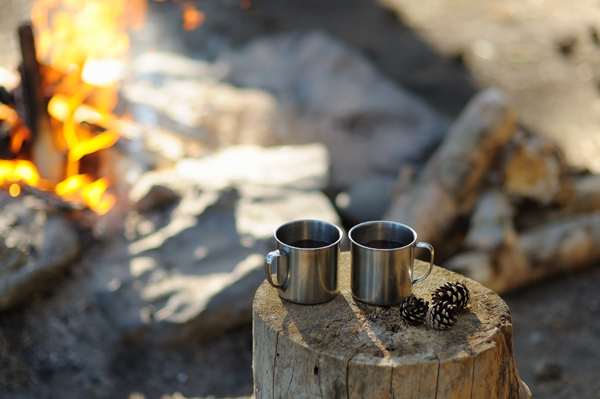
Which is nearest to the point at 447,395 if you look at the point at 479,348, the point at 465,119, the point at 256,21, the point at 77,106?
the point at 479,348

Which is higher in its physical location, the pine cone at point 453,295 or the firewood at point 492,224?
the pine cone at point 453,295

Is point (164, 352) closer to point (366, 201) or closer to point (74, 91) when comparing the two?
point (366, 201)

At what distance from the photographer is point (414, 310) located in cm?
166

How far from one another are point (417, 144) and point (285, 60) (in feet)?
6.12

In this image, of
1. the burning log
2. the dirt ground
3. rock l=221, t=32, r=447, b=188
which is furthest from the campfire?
rock l=221, t=32, r=447, b=188

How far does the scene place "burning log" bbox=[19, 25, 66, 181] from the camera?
3.89 metres

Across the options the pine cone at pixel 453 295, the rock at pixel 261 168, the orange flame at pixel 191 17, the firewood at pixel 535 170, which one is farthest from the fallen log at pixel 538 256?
the orange flame at pixel 191 17

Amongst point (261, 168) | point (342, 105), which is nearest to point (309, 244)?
point (261, 168)

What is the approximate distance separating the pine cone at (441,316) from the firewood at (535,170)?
7.90 feet

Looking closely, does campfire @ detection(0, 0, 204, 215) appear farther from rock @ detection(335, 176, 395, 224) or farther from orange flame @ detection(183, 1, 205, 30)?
orange flame @ detection(183, 1, 205, 30)

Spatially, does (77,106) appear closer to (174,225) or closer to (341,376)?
(174,225)

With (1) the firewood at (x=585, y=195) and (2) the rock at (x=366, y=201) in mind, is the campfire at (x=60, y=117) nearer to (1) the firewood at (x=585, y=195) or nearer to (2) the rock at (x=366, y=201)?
(2) the rock at (x=366, y=201)

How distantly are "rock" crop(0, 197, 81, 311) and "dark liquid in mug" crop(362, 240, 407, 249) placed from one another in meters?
2.31

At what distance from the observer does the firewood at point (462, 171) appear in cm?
385
